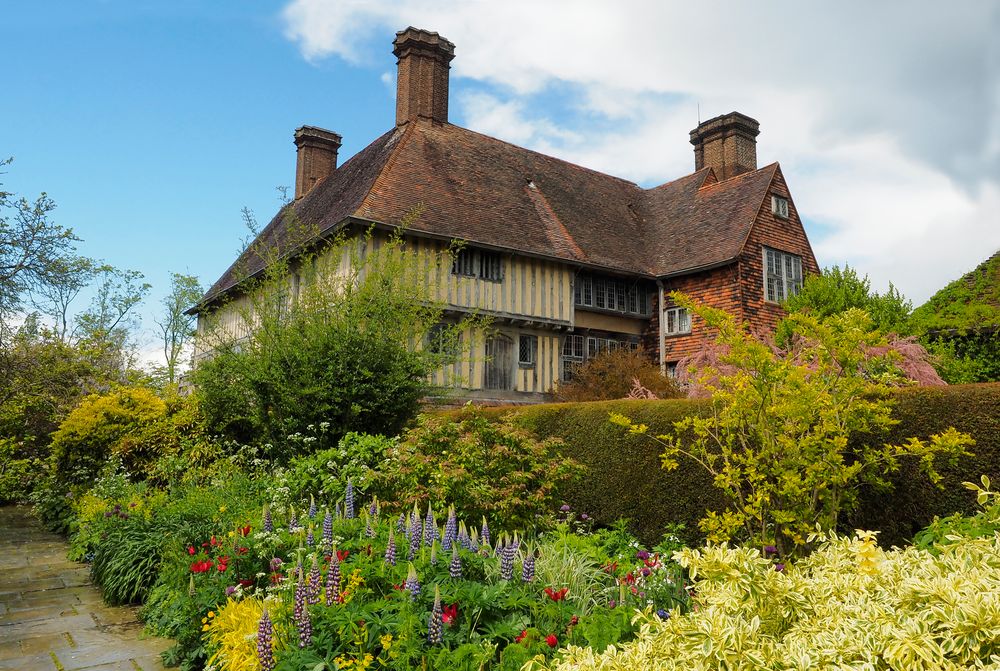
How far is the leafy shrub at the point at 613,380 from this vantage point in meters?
14.7

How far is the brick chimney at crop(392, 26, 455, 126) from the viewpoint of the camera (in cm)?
1939

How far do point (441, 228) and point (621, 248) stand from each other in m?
6.53

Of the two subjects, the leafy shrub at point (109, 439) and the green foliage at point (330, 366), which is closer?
the green foliage at point (330, 366)

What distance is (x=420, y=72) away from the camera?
64.2ft

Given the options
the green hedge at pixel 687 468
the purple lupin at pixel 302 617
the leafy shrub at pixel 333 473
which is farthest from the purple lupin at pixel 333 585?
the green hedge at pixel 687 468

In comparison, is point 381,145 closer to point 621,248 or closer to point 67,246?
point 621,248

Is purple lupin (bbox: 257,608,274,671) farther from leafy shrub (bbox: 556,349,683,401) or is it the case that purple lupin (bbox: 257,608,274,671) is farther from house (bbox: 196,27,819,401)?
house (bbox: 196,27,819,401)

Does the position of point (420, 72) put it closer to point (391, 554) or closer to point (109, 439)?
point (109, 439)

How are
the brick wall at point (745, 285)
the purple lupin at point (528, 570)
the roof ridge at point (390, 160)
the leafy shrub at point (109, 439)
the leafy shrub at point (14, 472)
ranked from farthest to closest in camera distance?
the brick wall at point (745, 285)
the roof ridge at point (390, 160)
the leafy shrub at point (14, 472)
the leafy shrub at point (109, 439)
the purple lupin at point (528, 570)

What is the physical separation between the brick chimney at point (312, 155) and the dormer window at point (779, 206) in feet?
49.4

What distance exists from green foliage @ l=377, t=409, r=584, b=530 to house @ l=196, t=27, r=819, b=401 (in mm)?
8999

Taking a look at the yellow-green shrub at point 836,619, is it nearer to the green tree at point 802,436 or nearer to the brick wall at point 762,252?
the green tree at point 802,436

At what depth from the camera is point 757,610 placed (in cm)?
243

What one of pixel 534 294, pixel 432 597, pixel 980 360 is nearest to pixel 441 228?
pixel 534 294
